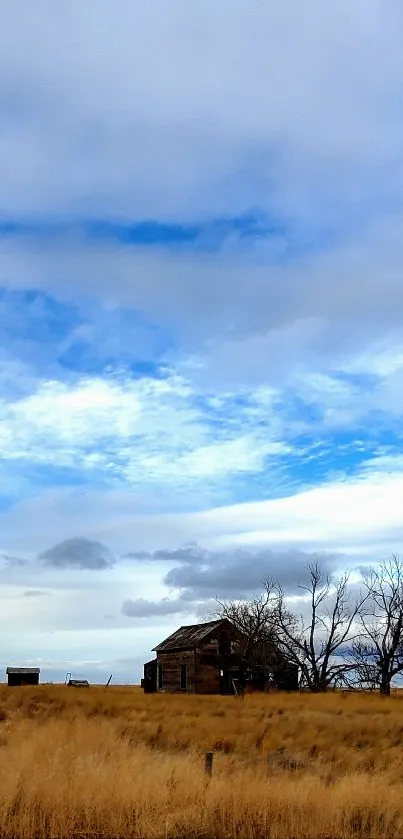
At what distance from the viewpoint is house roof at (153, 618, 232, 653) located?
4875 cm

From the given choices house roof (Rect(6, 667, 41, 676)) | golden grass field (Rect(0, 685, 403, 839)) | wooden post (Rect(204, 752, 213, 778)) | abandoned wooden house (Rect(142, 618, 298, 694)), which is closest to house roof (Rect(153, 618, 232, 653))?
abandoned wooden house (Rect(142, 618, 298, 694))

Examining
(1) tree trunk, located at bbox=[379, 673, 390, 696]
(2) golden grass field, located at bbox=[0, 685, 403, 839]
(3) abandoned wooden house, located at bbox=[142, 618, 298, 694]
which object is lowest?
(2) golden grass field, located at bbox=[0, 685, 403, 839]

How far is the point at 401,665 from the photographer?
36812mm

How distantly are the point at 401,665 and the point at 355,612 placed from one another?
11.3 ft

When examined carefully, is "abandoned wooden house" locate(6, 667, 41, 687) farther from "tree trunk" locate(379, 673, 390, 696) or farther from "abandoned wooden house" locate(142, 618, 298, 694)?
"tree trunk" locate(379, 673, 390, 696)

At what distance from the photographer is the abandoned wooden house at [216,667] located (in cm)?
4694

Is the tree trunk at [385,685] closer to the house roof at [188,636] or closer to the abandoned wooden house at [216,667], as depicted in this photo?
the abandoned wooden house at [216,667]

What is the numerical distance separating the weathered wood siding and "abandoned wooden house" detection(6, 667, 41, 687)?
9.11m

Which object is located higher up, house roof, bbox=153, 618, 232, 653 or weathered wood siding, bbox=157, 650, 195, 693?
house roof, bbox=153, 618, 232, 653

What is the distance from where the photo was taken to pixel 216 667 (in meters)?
48.1

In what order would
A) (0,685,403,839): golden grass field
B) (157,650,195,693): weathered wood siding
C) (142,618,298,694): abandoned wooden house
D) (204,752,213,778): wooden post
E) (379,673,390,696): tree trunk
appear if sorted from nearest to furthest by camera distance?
(0,685,403,839): golden grass field → (204,752,213,778): wooden post → (379,673,390,696): tree trunk → (142,618,298,694): abandoned wooden house → (157,650,195,693): weathered wood siding

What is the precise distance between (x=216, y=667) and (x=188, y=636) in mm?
3329

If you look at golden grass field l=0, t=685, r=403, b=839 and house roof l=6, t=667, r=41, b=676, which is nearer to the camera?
golden grass field l=0, t=685, r=403, b=839

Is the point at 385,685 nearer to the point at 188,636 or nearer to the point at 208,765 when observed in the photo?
the point at 188,636
